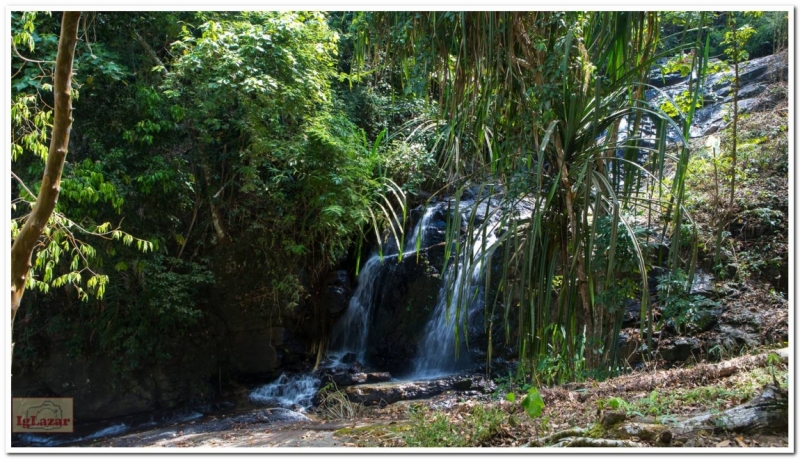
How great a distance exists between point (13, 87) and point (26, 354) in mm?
2634

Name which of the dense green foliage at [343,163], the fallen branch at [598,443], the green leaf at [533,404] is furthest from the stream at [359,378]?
the fallen branch at [598,443]

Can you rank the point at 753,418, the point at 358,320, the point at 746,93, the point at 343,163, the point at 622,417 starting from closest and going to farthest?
the point at 753,418
the point at 622,417
the point at 343,163
the point at 746,93
the point at 358,320

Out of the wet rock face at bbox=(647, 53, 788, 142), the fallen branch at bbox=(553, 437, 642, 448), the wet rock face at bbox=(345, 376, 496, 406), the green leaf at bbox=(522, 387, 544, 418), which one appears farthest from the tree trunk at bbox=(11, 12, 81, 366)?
the wet rock face at bbox=(647, 53, 788, 142)

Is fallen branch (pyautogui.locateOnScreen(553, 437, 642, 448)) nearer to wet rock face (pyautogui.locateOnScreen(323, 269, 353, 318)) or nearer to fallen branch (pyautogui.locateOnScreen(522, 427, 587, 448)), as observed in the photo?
fallen branch (pyautogui.locateOnScreen(522, 427, 587, 448))

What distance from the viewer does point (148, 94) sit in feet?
18.1

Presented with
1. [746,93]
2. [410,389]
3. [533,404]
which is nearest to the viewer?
[533,404]

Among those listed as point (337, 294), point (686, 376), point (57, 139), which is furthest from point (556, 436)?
point (337, 294)

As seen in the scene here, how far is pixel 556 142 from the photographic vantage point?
3.20 metres

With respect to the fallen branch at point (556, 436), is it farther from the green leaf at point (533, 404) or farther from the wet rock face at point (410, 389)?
the wet rock face at point (410, 389)

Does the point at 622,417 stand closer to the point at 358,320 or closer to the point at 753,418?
the point at 753,418

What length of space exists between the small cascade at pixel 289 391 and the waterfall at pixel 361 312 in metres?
0.53

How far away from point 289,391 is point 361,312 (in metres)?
1.16
